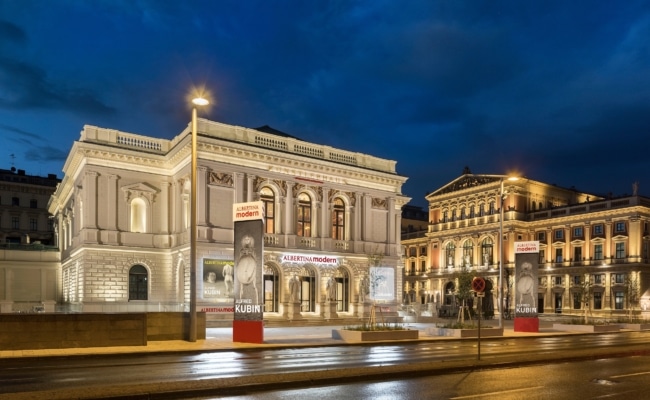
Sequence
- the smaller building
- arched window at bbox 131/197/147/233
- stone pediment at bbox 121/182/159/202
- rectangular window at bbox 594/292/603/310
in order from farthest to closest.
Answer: rectangular window at bbox 594/292/603/310
the smaller building
arched window at bbox 131/197/147/233
stone pediment at bbox 121/182/159/202

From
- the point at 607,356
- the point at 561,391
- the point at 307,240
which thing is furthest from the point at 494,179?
the point at 561,391

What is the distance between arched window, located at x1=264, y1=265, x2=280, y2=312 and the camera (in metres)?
48.7

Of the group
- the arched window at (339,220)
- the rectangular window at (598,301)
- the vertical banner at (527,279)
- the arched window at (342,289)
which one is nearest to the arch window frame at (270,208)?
the arched window at (339,220)

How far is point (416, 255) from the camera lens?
369ft

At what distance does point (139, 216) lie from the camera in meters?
48.5

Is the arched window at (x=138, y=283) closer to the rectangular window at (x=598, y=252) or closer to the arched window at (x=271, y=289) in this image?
the arched window at (x=271, y=289)

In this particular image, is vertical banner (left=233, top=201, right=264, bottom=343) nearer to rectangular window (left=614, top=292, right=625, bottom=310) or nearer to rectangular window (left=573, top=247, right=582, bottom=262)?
→ rectangular window (left=614, top=292, right=625, bottom=310)

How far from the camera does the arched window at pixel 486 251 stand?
97.4m

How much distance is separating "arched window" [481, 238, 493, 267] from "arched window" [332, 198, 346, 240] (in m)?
50.1

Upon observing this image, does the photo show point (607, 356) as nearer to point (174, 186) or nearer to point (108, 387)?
point (108, 387)

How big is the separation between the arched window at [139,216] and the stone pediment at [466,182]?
65262mm

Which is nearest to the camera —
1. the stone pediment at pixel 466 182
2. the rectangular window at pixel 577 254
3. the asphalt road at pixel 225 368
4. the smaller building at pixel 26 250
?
the asphalt road at pixel 225 368

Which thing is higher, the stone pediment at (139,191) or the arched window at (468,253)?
the stone pediment at (139,191)

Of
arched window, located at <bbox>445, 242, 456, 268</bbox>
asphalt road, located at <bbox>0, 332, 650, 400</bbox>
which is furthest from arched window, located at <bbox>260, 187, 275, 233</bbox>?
arched window, located at <bbox>445, 242, 456, 268</bbox>
